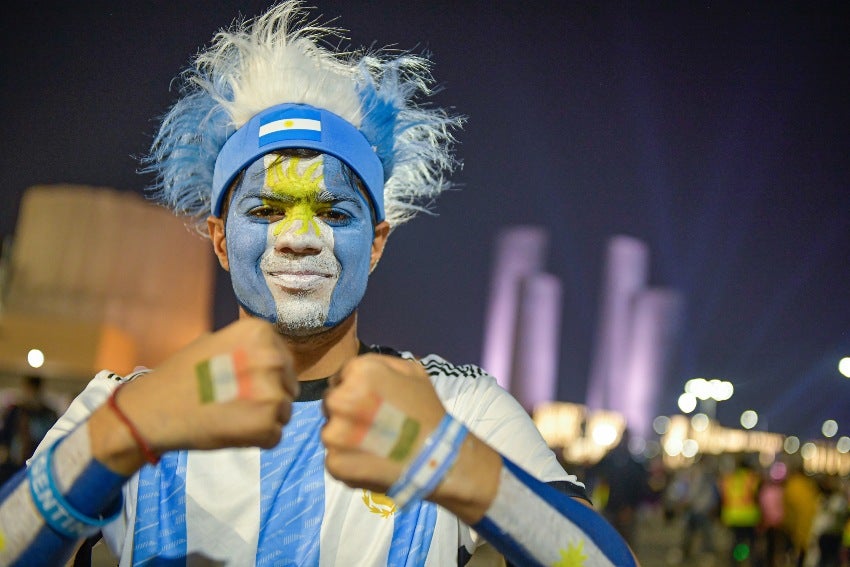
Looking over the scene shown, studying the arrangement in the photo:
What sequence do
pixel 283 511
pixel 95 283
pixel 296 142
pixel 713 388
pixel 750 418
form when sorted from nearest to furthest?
pixel 283 511, pixel 296 142, pixel 713 388, pixel 95 283, pixel 750 418

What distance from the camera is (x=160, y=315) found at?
132 feet

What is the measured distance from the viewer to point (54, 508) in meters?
1.58

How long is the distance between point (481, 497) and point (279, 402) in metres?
0.38

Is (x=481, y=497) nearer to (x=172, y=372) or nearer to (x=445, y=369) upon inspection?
(x=172, y=372)

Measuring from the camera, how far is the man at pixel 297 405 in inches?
58.8

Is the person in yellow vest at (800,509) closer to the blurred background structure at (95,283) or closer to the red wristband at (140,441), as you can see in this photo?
the red wristband at (140,441)

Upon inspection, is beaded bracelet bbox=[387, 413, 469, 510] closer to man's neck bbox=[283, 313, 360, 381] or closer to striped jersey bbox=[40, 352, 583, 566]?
striped jersey bbox=[40, 352, 583, 566]

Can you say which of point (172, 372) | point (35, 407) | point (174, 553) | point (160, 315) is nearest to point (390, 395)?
point (172, 372)

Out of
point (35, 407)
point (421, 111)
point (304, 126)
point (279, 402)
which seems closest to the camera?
point (279, 402)

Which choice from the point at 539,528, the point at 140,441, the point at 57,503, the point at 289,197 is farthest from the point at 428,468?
the point at 289,197

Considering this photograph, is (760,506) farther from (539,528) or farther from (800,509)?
(539,528)

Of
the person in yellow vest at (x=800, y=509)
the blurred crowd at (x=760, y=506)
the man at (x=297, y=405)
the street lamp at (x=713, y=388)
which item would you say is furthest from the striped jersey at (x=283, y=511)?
the street lamp at (x=713, y=388)

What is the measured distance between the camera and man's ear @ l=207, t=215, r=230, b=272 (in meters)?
2.36

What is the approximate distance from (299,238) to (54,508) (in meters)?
0.81
